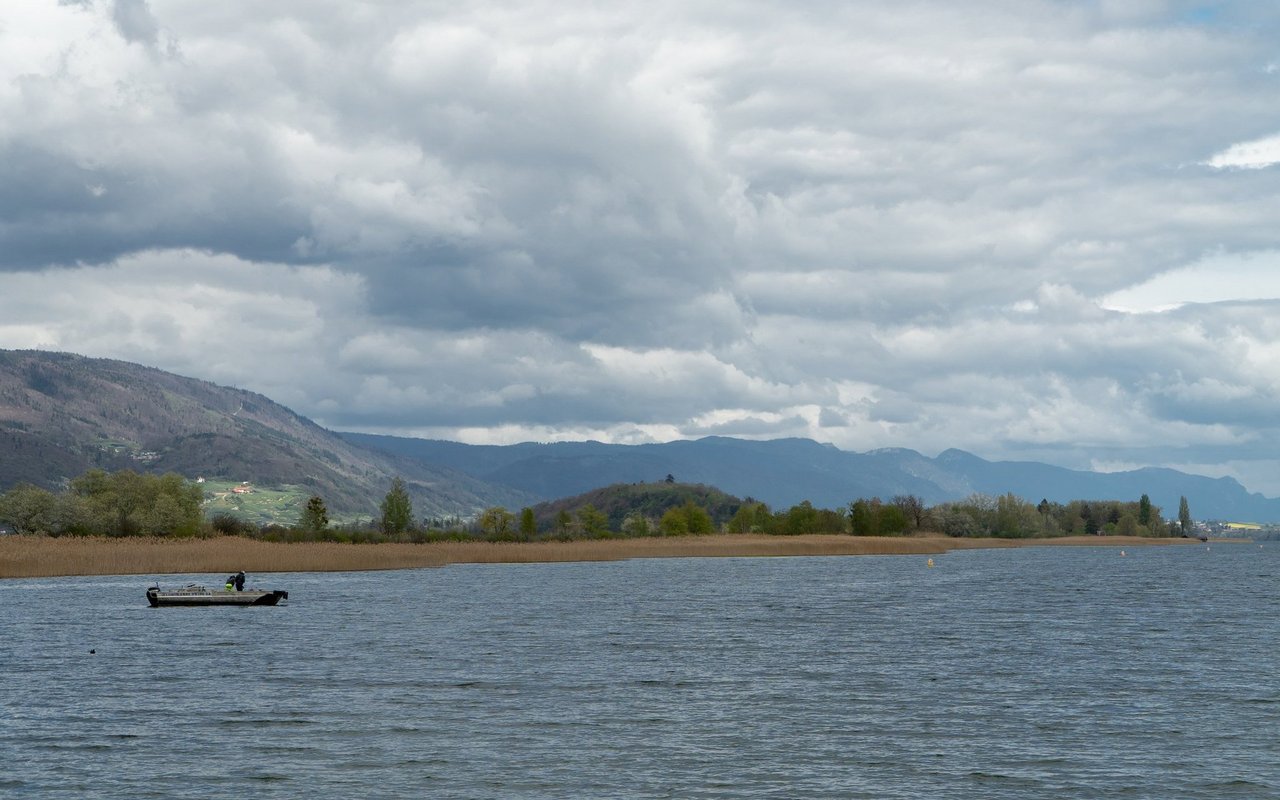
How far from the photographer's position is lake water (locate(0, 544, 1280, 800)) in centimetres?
3816

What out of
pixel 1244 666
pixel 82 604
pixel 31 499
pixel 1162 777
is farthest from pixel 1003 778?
pixel 31 499

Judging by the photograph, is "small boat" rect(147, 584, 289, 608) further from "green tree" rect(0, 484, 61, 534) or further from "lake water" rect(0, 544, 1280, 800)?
"green tree" rect(0, 484, 61, 534)

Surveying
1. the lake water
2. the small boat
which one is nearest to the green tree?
the lake water

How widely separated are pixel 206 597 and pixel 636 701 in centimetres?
6401

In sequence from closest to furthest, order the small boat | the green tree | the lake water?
the lake water < the small boat < the green tree

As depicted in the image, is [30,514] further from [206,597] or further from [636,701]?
[636,701]

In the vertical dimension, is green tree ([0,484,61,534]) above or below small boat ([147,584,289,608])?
above

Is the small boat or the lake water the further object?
the small boat

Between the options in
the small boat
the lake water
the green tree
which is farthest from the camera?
the green tree

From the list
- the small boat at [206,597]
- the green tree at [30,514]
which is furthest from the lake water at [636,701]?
the green tree at [30,514]

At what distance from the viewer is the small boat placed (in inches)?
4038

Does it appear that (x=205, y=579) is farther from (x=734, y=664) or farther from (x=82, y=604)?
(x=734, y=664)

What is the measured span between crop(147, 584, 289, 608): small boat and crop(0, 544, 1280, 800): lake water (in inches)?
83.4

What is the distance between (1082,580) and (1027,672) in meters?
105
